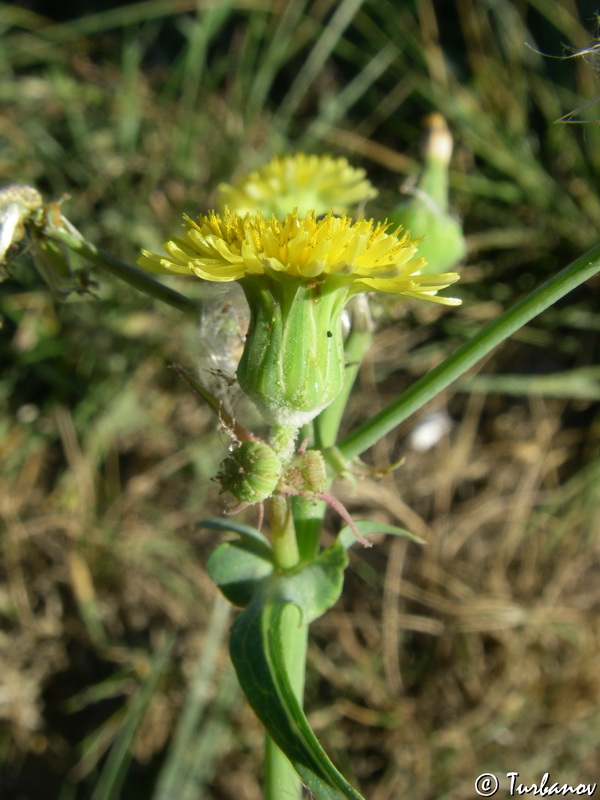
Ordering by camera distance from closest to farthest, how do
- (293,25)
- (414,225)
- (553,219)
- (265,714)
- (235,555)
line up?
(265,714) < (235,555) < (414,225) < (553,219) < (293,25)

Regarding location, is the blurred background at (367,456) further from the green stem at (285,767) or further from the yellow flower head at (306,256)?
the yellow flower head at (306,256)

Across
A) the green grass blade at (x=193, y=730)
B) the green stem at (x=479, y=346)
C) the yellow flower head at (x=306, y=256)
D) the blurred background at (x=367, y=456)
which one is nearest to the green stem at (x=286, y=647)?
the green stem at (x=479, y=346)

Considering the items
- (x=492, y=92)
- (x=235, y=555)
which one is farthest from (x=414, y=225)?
(x=492, y=92)

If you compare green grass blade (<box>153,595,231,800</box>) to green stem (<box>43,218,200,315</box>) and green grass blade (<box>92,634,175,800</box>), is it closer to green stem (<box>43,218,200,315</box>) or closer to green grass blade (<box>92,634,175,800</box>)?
green grass blade (<box>92,634,175,800</box>)

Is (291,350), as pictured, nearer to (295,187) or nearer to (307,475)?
(307,475)

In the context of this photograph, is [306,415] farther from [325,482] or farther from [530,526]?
[530,526]

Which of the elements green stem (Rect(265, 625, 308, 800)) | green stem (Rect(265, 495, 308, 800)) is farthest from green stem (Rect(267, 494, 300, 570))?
green stem (Rect(265, 625, 308, 800))
